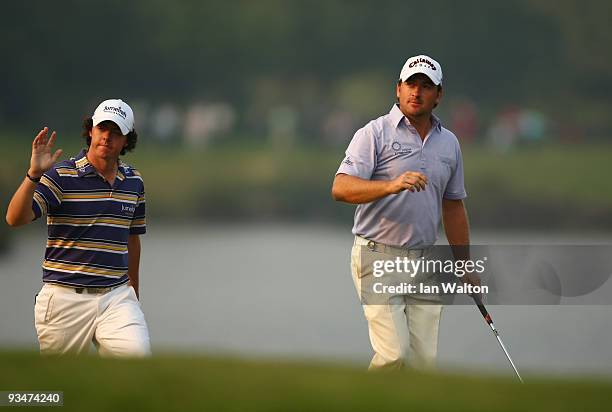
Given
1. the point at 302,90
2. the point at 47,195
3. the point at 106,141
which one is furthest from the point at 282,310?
the point at 302,90

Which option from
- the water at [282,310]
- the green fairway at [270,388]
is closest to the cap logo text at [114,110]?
the green fairway at [270,388]

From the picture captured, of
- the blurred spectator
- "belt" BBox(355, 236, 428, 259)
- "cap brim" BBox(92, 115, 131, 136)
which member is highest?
the blurred spectator

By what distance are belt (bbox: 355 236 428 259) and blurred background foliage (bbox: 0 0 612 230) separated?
1481 inches

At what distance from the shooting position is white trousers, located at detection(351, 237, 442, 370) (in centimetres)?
673

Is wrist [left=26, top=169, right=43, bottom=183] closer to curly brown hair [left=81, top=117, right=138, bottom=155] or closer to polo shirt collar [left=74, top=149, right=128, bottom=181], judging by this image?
polo shirt collar [left=74, top=149, right=128, bottom=181]

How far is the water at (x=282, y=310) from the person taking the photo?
2186 centimetres

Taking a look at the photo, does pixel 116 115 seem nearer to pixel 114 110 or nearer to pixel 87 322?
pixel 114 110

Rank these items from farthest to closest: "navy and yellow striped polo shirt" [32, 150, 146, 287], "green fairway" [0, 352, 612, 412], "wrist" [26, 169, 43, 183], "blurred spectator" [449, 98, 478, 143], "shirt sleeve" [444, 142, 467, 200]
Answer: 1. "blurred spectator" [449, 98, 478, 143]
2. "shirt sleeve" [444, 142, 467, 200]
3. "navy and yellow striped polo shirt" [32, 150, 146, 287]
4. "wrist" [26, 169, 43, 183]
5. "green fairway" [0, 352, 612, 412]

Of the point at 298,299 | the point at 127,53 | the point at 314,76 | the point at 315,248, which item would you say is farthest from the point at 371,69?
the point at 298,299

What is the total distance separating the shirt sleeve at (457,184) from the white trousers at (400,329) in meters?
0.51

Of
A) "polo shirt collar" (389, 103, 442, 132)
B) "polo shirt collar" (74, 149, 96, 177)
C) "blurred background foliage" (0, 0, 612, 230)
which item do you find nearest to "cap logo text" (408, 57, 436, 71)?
"polo shirt collar" (389, 103, 442, 132)

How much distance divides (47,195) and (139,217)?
589 millimetres

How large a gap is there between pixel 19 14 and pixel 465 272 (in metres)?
48.5

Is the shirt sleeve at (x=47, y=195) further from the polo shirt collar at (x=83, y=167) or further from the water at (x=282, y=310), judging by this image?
the water at (x=282, y=310)
